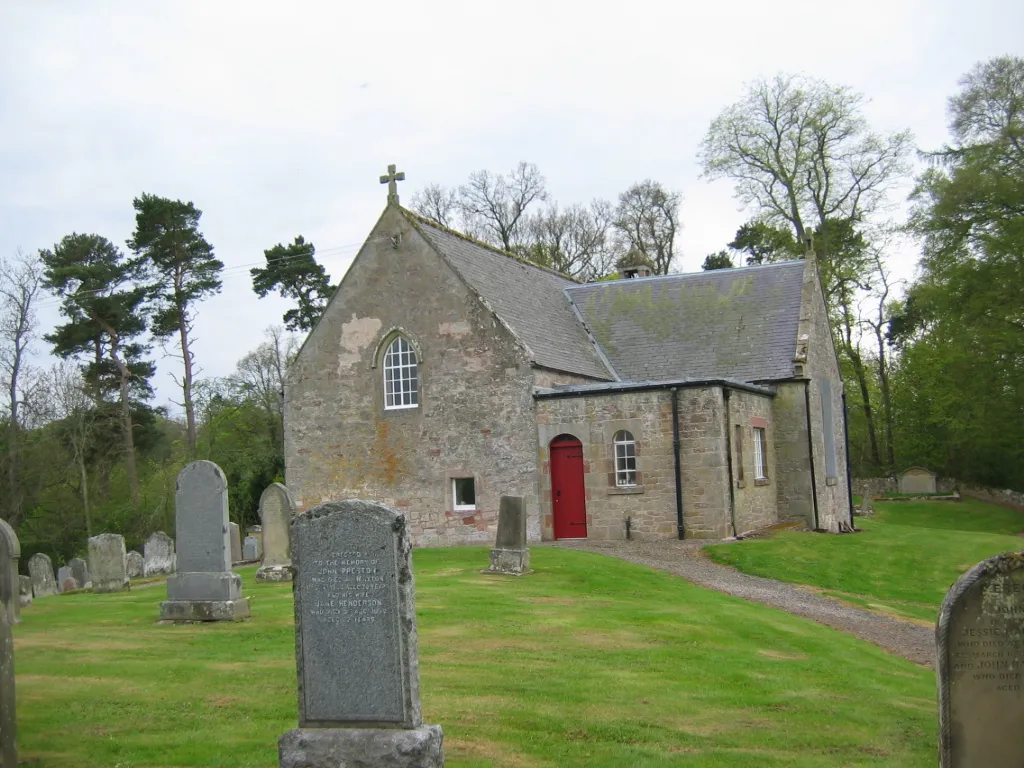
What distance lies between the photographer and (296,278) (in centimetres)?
5022

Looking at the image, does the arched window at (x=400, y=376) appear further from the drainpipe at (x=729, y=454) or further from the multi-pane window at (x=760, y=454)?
the multi-pane window at (x=760, y=454)

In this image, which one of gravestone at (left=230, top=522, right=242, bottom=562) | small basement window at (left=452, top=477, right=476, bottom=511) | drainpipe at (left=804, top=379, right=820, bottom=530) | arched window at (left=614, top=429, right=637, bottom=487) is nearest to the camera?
arched window at (left=614, top=429, right=637, bottom=487)

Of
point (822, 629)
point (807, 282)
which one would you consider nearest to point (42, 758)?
point (822, 629)

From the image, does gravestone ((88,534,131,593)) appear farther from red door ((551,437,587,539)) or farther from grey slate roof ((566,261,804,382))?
grey slate roof ((566,261,804,382))

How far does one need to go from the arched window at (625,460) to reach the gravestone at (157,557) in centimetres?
1292

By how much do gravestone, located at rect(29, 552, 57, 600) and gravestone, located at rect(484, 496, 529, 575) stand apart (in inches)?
539

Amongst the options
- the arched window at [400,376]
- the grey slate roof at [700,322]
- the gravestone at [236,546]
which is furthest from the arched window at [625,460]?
the gravestone at [236,546]

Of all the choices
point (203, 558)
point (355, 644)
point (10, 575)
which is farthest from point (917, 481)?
point (355, 644)

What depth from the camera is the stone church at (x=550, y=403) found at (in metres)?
25.7

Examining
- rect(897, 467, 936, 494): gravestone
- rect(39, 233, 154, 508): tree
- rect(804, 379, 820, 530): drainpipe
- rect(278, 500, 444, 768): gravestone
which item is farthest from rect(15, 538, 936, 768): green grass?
rect(897, 467, 936, 494): gravestone

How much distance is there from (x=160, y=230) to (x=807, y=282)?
2701 cm

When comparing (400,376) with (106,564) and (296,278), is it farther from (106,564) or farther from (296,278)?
(296,278)

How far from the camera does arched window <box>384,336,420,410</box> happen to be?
28516 mm

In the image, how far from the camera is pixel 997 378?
40.2 m
